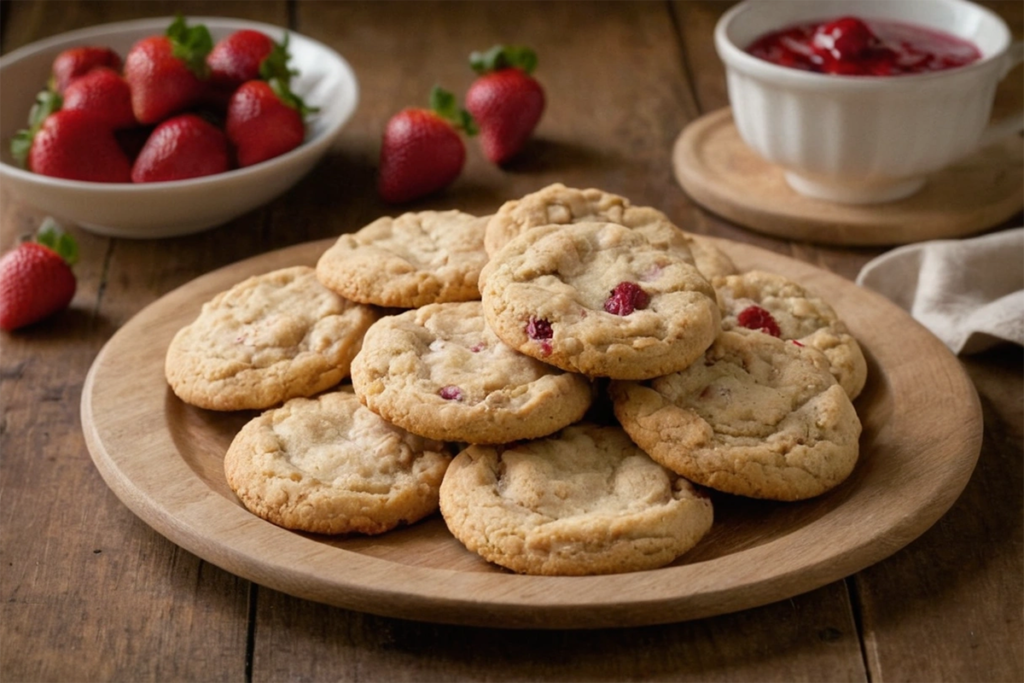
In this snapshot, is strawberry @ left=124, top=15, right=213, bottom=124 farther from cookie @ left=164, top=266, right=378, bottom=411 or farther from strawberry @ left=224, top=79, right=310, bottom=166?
cookie @ left=164, top=266, right=378, bottom=411

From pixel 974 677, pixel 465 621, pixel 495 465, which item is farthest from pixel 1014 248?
pixel 465 621

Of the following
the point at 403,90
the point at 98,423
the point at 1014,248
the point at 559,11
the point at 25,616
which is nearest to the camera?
the point at 25,616

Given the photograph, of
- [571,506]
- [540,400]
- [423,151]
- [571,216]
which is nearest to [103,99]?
[423,151]

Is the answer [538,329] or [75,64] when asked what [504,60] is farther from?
[538,329]

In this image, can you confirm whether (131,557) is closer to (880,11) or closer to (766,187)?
(766,187)

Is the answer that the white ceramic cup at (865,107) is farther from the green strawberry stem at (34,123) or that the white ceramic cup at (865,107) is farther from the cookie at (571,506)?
the green strawberry stem at (34,123)

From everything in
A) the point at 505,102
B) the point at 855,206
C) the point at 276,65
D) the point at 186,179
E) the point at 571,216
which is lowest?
the point at 855,206

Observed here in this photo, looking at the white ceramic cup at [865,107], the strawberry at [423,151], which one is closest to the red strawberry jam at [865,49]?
the white ceramic cup at [865,107]

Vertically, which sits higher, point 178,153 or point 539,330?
point 539,330
